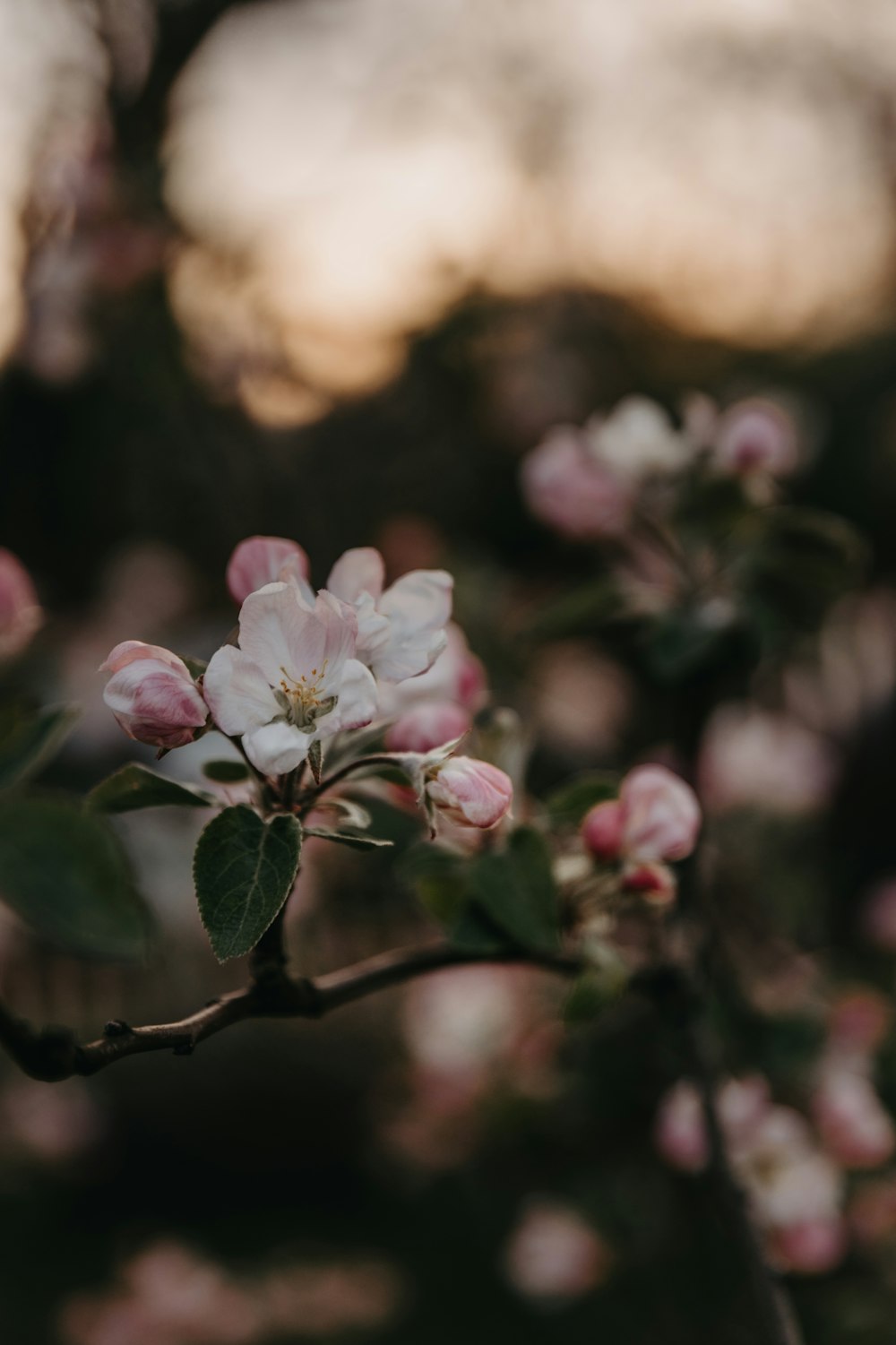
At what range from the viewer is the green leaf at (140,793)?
589mm

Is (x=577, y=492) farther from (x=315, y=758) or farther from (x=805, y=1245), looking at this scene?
(x=805, y=1245)

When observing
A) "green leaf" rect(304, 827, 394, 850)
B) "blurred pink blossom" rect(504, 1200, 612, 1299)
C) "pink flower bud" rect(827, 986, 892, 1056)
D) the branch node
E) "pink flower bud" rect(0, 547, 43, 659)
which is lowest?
"blurred pink blossom" rect(504, 1200, 612, 1299)

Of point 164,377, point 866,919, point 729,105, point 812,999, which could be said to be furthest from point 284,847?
point 729,105

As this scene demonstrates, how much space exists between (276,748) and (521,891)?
21 centimetres

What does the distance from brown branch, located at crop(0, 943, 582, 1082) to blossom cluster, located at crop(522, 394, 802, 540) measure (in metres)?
0.47

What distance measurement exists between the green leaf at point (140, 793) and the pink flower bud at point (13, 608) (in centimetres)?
32

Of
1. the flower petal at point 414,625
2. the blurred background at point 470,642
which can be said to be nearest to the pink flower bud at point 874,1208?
the blurred background at point 470,642

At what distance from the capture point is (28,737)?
2.22 ft

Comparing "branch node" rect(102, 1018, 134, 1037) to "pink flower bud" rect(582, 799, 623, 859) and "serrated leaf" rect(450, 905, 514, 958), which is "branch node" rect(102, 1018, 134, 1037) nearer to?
"serrated leaf" rect(450, 905, 514, 958)

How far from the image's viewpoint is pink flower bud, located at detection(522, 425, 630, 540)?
41.8 inches

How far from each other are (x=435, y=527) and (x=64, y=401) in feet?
3.31

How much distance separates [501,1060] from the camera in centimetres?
187

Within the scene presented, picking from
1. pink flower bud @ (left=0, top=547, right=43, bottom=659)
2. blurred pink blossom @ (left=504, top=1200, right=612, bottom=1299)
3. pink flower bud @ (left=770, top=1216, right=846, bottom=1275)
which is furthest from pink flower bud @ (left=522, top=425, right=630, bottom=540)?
blurred pink blossom @ (left=504, top=1200, right=612, bottom=1299)

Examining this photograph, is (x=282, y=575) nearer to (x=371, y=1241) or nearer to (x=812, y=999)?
(x=812, y=999)
